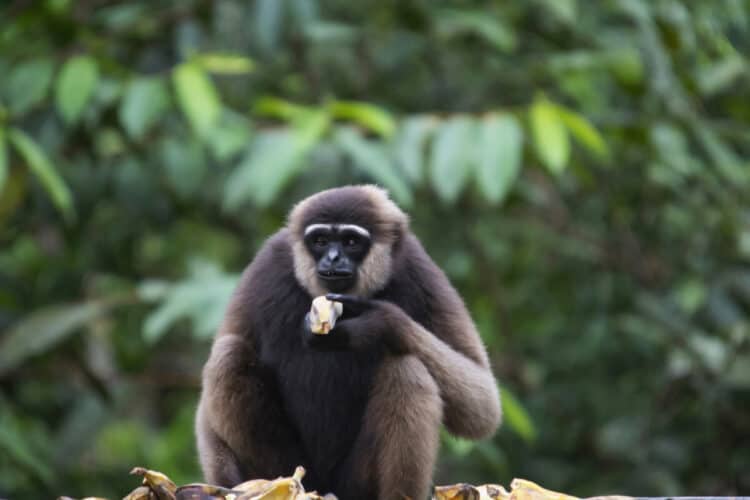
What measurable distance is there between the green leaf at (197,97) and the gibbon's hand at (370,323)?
2701 mm

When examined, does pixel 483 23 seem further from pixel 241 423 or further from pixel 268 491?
pixel 268 491

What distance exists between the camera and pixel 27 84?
809 cm

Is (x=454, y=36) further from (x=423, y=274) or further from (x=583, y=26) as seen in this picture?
(x=423, y=274)

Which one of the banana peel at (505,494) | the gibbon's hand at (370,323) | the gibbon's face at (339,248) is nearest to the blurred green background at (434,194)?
the gibbon's face at (339,248)

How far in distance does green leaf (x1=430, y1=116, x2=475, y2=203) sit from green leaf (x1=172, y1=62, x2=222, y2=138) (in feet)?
4.81

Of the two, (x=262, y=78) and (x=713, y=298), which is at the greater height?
(x=262, y=78)

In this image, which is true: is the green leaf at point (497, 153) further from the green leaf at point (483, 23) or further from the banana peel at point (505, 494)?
the banana peel at point (505, 494)

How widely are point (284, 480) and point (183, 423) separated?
22.3 ft

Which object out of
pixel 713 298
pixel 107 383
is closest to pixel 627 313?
pixel 713 298

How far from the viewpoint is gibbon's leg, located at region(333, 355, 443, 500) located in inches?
199

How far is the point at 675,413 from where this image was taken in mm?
9891

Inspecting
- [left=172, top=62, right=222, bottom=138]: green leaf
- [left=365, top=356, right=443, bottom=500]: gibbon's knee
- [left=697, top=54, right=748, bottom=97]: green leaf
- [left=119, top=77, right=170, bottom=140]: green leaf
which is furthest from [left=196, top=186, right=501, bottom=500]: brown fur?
[left=697, top=54, right=748, bottom=97]: green leaf

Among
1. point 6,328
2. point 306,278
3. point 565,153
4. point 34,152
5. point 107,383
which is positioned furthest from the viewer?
point 107,383

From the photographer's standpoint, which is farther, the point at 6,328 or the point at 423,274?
the point at 6,328
